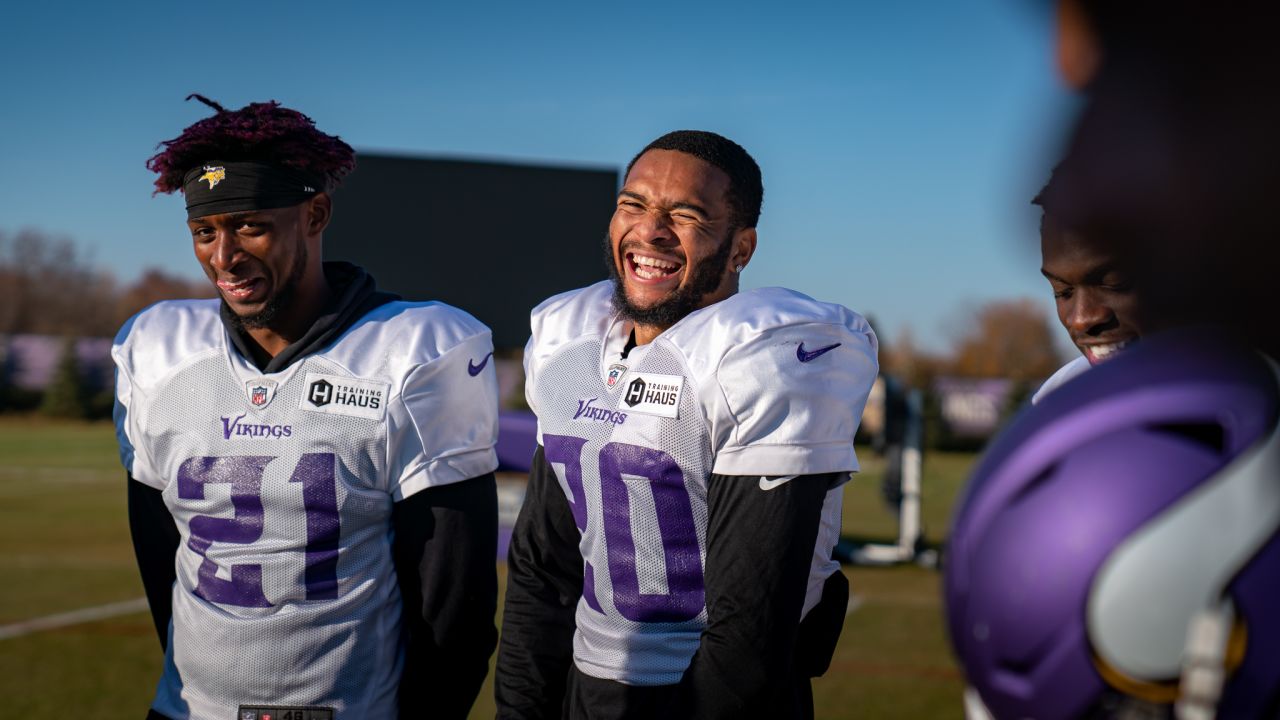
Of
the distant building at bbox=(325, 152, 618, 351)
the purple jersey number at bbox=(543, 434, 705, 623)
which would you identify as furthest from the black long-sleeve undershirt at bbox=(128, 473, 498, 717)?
the distant building at bbox=(325, 152, 618, 351)

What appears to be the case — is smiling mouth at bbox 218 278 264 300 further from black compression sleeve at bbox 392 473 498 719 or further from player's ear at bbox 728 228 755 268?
player's ear at bbox 728 228 755 268

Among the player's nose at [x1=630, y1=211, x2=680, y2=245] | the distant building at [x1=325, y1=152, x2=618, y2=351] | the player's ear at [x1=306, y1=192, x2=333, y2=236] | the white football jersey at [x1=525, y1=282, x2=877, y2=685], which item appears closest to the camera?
the white football jersey at [x1=525, y1=282, x2=877, y2=685]

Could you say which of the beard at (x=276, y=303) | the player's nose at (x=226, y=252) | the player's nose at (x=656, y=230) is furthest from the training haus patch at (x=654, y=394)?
the player's nose at (x=226, y=252)

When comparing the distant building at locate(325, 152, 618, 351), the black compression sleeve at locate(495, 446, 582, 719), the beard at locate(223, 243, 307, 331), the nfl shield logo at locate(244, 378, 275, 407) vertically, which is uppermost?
the beard at locate(223, 243, 307, 331)

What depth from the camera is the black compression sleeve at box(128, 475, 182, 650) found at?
2.70 m

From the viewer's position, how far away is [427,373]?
2574 mm

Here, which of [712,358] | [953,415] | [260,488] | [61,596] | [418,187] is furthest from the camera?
[953,415]

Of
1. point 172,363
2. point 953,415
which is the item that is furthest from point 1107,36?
point 953,415

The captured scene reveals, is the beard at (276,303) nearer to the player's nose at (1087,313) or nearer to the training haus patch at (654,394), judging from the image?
the training haus patch at (654,394)

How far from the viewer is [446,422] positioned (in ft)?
8.41

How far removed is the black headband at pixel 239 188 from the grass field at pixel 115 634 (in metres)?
3.29

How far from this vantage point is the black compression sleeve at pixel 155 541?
2.70m

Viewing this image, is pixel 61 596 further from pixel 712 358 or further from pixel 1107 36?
pixel 1107 36

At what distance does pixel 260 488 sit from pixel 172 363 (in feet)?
1.49
